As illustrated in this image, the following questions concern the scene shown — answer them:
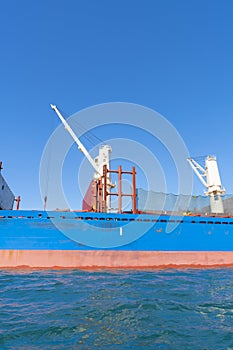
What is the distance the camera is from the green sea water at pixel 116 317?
3.75 meters

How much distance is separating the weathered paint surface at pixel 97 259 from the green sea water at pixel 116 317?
6.19 meters

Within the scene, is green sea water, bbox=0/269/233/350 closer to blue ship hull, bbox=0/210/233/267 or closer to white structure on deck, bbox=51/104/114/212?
blue ship hull, bbox=0/210/233/267

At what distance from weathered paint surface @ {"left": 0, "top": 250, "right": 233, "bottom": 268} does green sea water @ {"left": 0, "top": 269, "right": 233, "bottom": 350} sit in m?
6.19

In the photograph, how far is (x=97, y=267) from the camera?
1420cm

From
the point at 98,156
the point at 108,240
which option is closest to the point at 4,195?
the point at 108,240

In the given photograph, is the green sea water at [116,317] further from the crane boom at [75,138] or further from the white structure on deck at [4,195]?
the crane boom at [75,138]

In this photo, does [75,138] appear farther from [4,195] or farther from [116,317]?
[116,317]

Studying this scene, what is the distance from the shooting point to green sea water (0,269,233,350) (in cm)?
375

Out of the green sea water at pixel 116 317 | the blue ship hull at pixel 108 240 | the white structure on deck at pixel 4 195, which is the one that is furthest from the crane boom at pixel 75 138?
the green sea water at pixel 116 317

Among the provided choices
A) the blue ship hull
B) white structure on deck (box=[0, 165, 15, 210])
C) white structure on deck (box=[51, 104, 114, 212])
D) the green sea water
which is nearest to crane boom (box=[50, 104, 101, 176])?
white structure on deck (box=[51, 104, 114, 212])

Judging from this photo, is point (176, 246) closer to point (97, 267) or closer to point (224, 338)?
point (97, 267)

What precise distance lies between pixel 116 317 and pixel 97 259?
978 cm

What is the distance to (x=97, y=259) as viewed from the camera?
47.0 ft

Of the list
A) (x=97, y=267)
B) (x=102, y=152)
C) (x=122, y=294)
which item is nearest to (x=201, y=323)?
(x=122, y=294)
